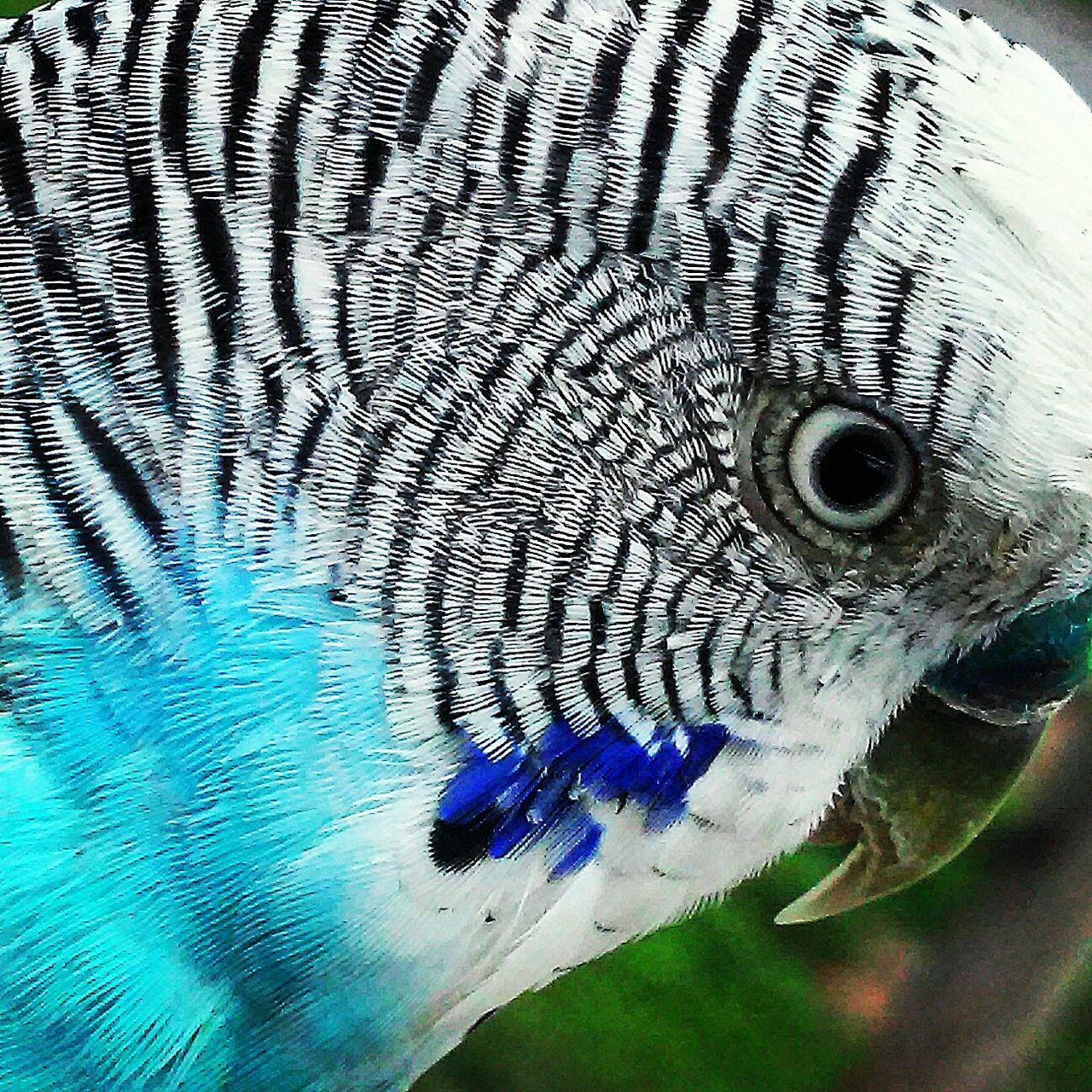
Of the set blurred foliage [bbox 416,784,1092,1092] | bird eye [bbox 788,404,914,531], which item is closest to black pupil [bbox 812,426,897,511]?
bird eye [bbox 788,404,914,531]

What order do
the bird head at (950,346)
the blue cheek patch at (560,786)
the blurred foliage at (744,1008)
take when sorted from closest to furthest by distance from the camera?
the bird head at (950,346)
the blue cheek patch at (560,786)
the blurred foliage at (744,1008)

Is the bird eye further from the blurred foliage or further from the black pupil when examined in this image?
the blurred foliage

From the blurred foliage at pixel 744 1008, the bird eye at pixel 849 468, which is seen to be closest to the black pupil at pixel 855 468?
the bird eye at pixel 849 468

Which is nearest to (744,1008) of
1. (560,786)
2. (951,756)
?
(951,756)

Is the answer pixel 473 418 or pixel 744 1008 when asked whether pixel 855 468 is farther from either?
pixel 744 1008

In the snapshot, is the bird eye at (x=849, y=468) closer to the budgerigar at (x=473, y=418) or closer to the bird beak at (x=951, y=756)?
the budgerigar at (x=473, y=418)

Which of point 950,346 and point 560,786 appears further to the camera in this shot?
point 560,786

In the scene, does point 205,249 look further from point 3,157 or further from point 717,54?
point 717,54
